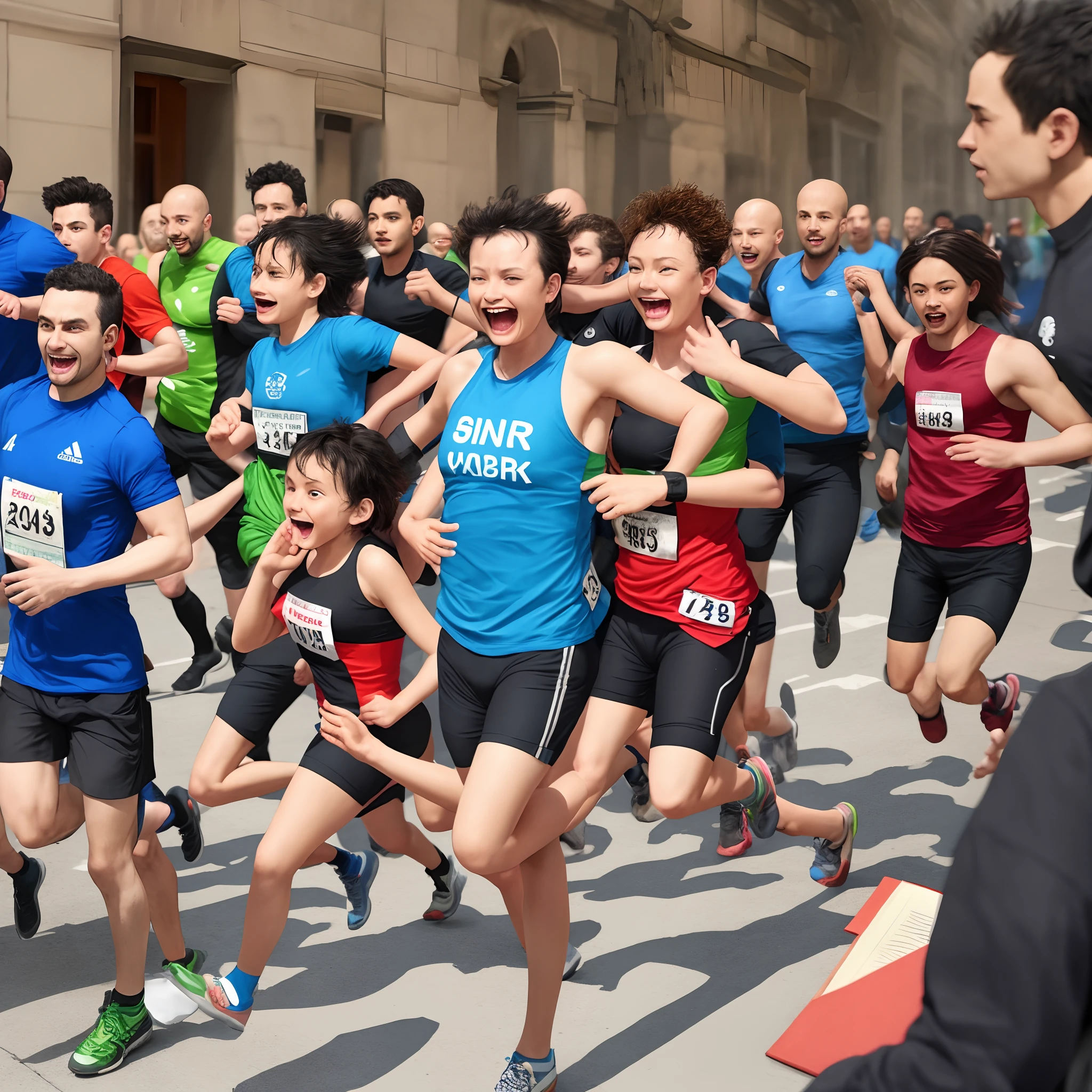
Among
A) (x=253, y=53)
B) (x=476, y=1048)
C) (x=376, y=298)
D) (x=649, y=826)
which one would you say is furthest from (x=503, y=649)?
(x=253, y=53)

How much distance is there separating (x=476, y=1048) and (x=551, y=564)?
1271 millimetres

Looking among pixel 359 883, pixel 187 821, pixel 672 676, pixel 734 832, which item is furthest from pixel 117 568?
pixel 734 832

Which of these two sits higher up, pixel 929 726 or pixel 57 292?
pixel 57 292

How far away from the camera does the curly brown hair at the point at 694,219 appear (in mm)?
3730

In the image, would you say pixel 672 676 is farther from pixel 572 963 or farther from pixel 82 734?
pixel 82 734

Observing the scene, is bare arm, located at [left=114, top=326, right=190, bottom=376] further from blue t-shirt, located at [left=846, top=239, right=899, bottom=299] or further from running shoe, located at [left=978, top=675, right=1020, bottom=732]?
blue t-shirt, located at [left=846, top=239, right=899, bottom=299]

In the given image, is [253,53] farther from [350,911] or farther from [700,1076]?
[700,1076]

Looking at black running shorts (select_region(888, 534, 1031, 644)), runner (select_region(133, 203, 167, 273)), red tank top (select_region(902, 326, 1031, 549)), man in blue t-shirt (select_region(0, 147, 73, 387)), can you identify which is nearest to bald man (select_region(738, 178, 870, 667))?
black running shorts (select_region(888, 534, 1031, 644))

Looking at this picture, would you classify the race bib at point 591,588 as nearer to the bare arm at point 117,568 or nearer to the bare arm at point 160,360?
the bare arm at point 117,568

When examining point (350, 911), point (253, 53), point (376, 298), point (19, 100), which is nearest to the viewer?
point (350, 911)

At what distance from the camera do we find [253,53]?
15.2m

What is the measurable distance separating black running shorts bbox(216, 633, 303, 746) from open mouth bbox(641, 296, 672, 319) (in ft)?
4.58

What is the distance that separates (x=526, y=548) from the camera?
3.30 meters

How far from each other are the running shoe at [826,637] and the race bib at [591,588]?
9.17 feet
